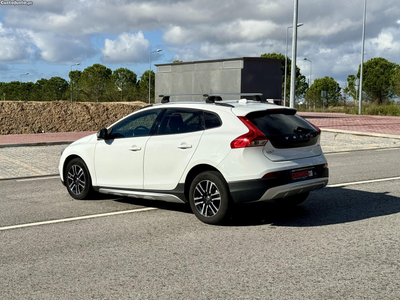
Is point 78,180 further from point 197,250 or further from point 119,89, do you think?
point 119,89

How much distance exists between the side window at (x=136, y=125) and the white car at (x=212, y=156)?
1 cm

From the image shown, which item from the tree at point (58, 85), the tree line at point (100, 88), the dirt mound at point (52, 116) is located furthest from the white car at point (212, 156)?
the tree at point (58, 85)

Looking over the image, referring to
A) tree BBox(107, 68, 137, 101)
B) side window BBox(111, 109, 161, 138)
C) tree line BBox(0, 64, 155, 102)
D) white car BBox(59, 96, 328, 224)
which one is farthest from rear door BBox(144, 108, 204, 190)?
tree BBox(107, 68, 137, 101)

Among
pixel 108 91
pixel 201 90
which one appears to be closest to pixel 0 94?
pixel 108 91

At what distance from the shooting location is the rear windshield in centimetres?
646

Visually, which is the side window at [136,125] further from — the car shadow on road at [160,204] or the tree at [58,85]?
the tree at [58,85]

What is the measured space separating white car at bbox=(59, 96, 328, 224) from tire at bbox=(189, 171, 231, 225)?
0.5 inches

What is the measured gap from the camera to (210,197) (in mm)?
6457

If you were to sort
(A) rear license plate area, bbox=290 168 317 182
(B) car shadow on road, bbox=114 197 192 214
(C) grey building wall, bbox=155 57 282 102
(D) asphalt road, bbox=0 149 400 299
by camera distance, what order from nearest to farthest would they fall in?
1. (D) asphalt road, bbox=0 149 400 299
2. (A) rear license plate area, bbox=290 168 317 182
3. (B) car shadow on road, bbox=114 197 192 214
4. (C) grey building wall, bbox=155 57 282 102

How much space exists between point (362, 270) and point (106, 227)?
3191 mm

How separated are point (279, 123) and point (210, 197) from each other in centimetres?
129

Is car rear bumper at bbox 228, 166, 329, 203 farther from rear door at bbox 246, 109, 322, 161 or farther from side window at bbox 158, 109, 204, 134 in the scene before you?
side window at bbox 158, 109, 204, 134

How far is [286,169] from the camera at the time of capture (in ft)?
20.8

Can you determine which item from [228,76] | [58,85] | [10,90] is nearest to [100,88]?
[58,85]
